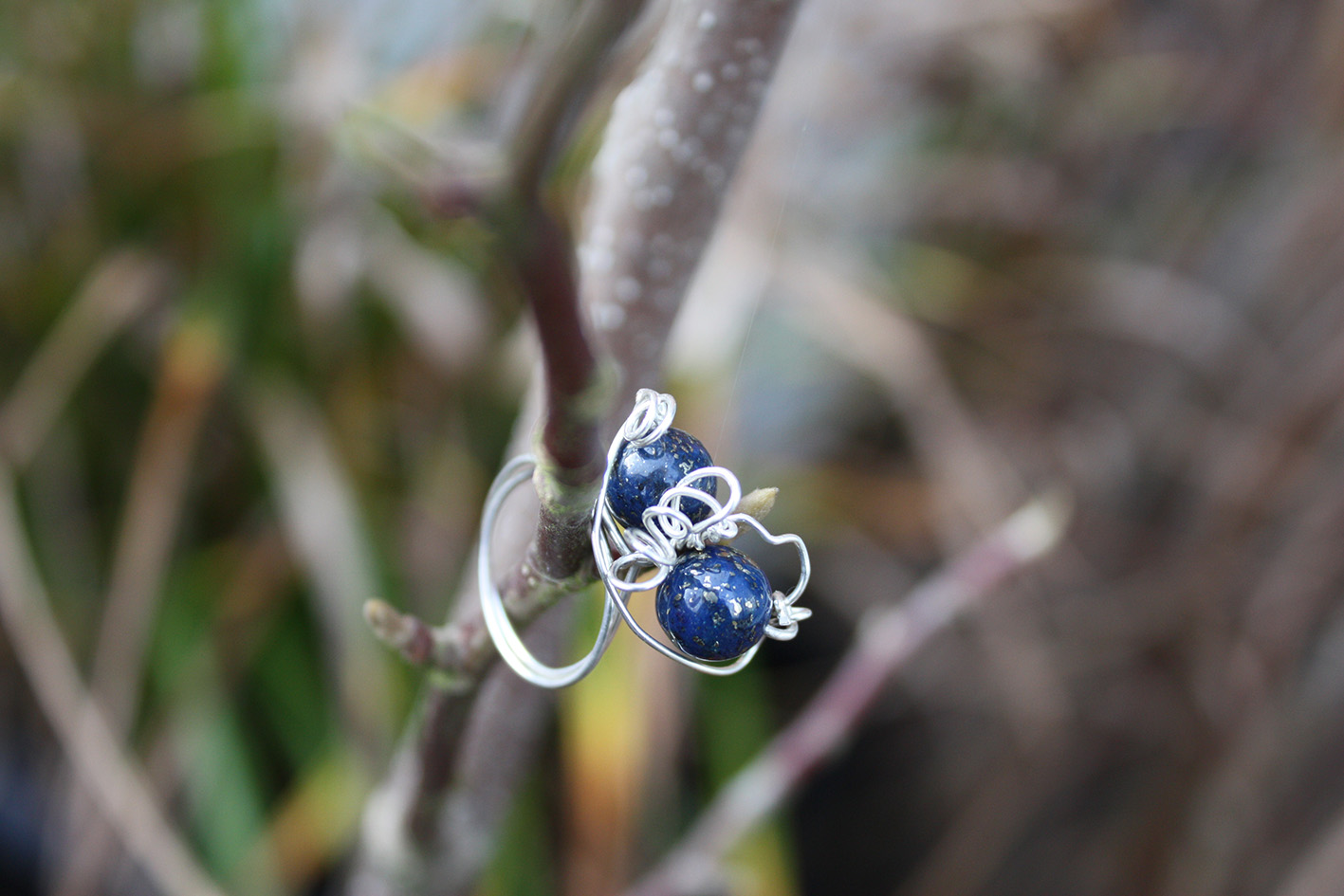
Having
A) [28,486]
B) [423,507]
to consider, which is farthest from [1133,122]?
[28,486]

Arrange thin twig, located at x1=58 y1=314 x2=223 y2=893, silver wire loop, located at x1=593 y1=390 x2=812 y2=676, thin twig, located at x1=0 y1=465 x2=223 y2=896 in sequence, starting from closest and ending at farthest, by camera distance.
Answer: silver wire loop, located at x1=593 y1=390 x2=812 y2=676, thin twig, located at x1=0 y1=465 x2=223 y2=896, thin twig, located at x1=58 y1=314 x2=223 y2=893

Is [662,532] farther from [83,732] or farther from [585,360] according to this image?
[83,732]

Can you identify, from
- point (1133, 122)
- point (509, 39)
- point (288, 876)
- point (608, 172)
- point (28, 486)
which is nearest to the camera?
point (608, 172)

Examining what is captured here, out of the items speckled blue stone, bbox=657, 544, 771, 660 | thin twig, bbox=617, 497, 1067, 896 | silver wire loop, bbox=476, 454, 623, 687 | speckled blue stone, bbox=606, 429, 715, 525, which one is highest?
speckled blue stone, bbox=606, 429, 715, 525

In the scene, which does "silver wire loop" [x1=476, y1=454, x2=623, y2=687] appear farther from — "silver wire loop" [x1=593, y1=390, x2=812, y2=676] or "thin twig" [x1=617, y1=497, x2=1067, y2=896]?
"thin twig" [x1=617, y1=497, x2=1067, y2=896]

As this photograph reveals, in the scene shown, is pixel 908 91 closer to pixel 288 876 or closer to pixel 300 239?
pixel 300 239

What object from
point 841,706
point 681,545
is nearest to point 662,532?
point 681,545

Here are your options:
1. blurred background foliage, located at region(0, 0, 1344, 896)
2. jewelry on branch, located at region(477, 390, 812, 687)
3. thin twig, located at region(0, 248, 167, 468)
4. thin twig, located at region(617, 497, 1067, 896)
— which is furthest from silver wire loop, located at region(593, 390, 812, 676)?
thin twig, located at region(0, 248, 167, 468)
